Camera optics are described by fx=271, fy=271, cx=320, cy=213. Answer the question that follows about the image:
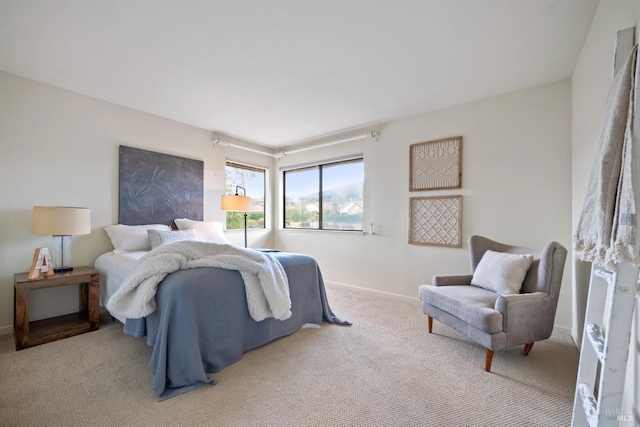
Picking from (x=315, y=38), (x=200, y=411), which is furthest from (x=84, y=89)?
(x=200, y=411)

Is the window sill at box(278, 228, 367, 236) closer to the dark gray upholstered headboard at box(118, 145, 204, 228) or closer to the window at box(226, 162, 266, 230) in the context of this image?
the window at box(226, 162, 266, 230)

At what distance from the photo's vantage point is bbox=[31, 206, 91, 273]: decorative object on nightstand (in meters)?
2.35

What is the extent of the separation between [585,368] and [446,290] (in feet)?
3.75

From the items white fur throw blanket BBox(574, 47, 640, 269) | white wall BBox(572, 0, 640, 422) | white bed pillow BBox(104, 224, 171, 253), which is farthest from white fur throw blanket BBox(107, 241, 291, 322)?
white wall BBox(572, 0, 640, 422)

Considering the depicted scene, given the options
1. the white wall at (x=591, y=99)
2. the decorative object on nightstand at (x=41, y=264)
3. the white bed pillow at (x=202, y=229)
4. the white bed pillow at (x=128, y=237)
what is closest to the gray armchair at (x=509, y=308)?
the white wall at (x=591, y=99)

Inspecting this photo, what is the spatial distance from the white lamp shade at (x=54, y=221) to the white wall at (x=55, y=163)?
1.17 feet

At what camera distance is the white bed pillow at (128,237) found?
2.96 meters

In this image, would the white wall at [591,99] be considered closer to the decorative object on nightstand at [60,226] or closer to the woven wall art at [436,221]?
the woven wall art at [436,221]

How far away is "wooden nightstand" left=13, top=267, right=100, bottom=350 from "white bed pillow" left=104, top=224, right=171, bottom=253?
1.28ft

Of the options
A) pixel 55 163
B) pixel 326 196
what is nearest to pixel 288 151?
pixel 326 196

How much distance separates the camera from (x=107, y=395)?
161cm

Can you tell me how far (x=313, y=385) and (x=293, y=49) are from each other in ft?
7.91

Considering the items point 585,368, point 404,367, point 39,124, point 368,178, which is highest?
point 39,124

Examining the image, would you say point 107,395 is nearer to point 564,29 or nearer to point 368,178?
point 368,178
